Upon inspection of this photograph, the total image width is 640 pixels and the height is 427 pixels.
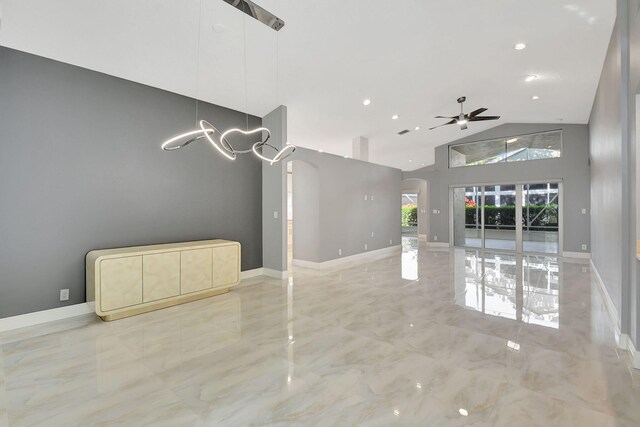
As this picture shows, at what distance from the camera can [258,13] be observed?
3.17m

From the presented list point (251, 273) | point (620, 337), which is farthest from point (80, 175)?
point (620, 337)

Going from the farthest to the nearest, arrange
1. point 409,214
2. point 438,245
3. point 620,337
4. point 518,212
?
point 409,214, point 438,245, point 518,212, point 620,337

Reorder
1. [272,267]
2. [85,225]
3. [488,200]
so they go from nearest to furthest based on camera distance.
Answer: [85,225], [272,267], [488,200]

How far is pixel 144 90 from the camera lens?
450 cm

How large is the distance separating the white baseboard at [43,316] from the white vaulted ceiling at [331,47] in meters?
3.17

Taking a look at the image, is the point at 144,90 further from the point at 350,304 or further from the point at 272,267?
the point at 350,304

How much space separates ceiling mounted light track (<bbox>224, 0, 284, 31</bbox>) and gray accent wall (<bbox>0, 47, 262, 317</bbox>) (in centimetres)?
232

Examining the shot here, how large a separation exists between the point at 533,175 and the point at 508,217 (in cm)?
142

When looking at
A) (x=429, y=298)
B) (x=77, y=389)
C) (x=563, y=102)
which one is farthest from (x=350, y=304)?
(x=563, y=102)

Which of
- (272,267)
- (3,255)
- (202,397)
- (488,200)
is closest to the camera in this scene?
(202,397)

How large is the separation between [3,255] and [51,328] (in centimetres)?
100

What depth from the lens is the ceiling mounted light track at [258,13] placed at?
9.79 ft

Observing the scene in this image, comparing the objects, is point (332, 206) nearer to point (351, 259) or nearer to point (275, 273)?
point (351, 259)

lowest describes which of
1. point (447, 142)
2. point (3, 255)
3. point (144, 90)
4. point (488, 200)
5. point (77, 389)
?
point (77, 389)
